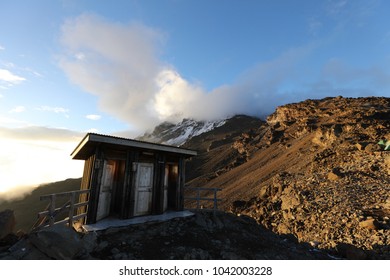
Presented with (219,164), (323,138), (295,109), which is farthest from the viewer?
(295,109)

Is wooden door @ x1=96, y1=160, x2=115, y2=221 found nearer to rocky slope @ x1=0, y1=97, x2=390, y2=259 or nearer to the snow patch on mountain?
rocky slope @ x1=0, y1=97, x2=390, y2=259

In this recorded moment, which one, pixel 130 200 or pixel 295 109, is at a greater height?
pixel 295 109

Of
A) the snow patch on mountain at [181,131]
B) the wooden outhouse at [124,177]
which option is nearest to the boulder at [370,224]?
the wooden outhouse at [124,177]

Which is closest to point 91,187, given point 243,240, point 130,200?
point 130,200

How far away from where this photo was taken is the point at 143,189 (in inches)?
394

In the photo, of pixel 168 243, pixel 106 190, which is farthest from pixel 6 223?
pixel 168 243

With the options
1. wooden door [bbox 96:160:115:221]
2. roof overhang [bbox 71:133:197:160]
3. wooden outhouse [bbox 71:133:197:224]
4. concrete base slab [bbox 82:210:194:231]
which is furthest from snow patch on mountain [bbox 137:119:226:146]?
concrete base slab [bbox 82:210:194:231]

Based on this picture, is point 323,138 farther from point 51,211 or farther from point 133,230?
point 51,211

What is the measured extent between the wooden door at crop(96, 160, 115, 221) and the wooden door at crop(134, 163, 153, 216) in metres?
1.26

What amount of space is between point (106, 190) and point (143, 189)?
1541 mm

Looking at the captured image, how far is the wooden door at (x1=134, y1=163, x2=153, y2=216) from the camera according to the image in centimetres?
971

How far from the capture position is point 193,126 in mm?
150375

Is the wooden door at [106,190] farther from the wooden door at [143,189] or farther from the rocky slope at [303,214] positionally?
the rocky slope at [303,214]

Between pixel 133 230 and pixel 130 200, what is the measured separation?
1596 mm
